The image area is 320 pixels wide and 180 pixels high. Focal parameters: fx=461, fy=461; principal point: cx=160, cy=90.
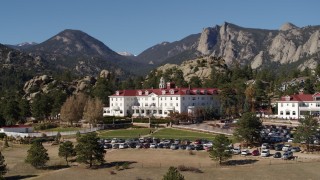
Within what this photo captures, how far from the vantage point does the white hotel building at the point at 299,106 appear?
124 metres

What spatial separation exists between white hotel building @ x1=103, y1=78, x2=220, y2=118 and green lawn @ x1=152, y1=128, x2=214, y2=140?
1985cm

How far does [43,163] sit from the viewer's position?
239 ft

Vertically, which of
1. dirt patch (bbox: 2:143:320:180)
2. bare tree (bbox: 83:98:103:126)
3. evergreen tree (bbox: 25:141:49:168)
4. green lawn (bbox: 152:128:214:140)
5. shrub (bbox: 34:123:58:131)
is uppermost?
bare tree (bbox: 83:98:103:126)

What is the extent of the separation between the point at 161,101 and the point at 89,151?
6952 centimetres

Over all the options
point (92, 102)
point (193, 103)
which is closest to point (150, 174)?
point (92, 102)

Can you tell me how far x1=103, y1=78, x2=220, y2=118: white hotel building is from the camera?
135 meters

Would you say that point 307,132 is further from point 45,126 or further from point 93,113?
point 45,126

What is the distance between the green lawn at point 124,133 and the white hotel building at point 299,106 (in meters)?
40.5

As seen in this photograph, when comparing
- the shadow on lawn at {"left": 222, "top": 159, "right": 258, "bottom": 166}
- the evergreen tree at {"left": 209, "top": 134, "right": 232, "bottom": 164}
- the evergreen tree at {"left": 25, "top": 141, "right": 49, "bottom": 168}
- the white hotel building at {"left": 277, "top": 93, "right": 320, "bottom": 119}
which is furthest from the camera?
the white hotel building at {"left": 277, "top": 93, "right": 320, "bottom": 119}

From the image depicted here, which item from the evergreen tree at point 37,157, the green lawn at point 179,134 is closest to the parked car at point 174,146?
the green lawn at point 179,134

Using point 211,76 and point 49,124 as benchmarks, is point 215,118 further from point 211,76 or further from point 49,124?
point 211,76

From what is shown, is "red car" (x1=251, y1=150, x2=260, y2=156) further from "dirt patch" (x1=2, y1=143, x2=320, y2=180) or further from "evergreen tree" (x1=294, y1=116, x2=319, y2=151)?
"evergreen tree" (x1=294, y1=116, x2=319, y2=151)

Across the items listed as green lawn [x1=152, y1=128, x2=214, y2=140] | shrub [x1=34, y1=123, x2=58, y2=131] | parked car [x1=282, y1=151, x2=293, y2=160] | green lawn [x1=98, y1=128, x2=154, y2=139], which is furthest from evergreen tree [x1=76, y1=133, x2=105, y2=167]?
shrub [x1=34, y1=123, x2=58, y2=131]

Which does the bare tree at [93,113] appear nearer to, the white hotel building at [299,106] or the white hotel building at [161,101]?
the white hotel building at [161,101]
